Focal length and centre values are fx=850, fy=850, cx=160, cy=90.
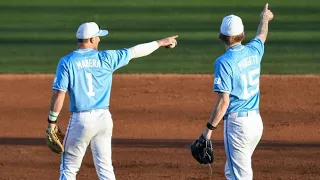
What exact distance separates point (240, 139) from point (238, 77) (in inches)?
24.5

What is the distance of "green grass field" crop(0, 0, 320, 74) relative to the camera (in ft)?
63.2

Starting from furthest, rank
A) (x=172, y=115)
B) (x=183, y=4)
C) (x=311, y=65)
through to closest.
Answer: (x=183, y=4) < (x=311, y=65) < (x=172, y=115)

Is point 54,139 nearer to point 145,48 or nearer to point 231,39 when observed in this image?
point 145,48

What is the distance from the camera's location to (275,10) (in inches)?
909

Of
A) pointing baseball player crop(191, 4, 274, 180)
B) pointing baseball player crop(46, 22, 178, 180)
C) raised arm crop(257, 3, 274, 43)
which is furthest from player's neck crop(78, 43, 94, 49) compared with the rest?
raised arm crop(257, 3, 274, 43)

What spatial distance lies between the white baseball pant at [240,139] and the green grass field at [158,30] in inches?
390

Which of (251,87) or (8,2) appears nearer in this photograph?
(251,87)

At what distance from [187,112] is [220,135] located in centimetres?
163

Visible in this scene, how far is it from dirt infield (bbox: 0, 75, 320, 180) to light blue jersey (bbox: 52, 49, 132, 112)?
2500 mm

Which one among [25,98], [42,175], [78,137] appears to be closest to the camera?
[78,137]

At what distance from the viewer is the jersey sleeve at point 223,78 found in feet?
27.5

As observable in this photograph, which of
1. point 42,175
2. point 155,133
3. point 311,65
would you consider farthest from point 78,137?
point 311,65

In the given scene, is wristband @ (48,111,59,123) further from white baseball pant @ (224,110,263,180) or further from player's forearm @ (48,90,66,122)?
white baseball pant @ (224,110,263,180)

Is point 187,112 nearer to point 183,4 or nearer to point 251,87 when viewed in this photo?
point 251,87
